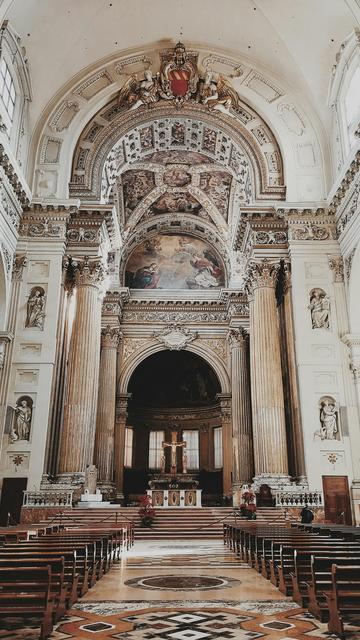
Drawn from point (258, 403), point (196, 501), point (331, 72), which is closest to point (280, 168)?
point (331, 72)

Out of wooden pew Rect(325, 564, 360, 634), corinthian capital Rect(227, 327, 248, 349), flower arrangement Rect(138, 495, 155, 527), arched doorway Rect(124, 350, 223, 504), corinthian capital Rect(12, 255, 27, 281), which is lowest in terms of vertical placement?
wooden pew Rect(325, 564, 360, 634)

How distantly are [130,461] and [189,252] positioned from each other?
41.8 feet

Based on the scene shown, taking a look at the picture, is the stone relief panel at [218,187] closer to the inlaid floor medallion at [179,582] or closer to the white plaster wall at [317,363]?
the white plaster wall at [317,363]

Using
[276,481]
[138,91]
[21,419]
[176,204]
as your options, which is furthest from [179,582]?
[176,204]

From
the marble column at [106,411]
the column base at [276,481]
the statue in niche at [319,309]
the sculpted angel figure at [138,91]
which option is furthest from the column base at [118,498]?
the sculpted angel figure at [138,91]

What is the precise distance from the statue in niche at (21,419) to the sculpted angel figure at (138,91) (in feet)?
39.8

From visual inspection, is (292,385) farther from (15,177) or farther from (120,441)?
(120,441)

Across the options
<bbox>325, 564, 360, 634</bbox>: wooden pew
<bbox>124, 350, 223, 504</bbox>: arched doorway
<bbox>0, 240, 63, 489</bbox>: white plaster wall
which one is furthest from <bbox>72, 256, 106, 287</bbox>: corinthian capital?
<bbox>325, 564, 360, 634</bbox>: wooden pew

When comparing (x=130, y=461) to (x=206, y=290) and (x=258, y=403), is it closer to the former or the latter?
(x=206, y=290)

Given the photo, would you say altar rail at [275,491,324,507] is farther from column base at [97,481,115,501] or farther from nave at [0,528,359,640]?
column base at [97,481,115,501]

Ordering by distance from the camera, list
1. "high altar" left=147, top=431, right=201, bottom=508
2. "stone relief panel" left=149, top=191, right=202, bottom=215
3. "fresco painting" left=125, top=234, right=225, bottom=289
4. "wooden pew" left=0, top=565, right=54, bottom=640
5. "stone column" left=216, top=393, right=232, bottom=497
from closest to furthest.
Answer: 1. "wooden pew" left=0, top=565, right=54, bottom=640
2. "high altar" left=147, top=431, right=201, bottom=508
3. "stone column" left=216, top=393, right=232, bottom=497
4. "stone relief panel" left=149, top=191, right=202, bottom=215
5. "fresco painting" left=125, top=234, right=225, bottom=289

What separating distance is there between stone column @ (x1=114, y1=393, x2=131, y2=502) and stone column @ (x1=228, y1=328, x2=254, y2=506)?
18.3 ft

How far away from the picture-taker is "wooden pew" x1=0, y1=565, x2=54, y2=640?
4125 millimetres

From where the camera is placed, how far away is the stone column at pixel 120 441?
26667mm
